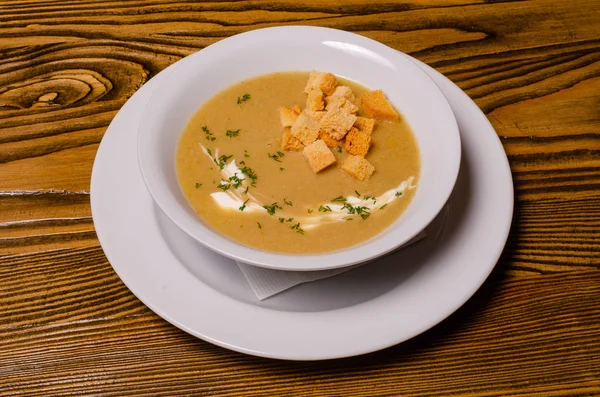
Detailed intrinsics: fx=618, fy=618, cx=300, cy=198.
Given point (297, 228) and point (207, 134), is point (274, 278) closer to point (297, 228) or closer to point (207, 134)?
point (297, 228)

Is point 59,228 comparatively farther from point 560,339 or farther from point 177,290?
point 560,339

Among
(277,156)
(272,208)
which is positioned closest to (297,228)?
(272,208)

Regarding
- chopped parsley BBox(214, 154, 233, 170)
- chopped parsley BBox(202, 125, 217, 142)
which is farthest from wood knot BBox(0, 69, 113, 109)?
chopped parsley BBox(214, 154, 233, 170)

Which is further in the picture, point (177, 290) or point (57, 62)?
point (57, 62)

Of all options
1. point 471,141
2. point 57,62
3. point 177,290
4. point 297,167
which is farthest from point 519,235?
point 57,62

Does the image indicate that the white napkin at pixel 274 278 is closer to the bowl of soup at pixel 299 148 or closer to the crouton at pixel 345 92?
the bowl of soup at pixel 299 148

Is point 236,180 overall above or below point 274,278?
above

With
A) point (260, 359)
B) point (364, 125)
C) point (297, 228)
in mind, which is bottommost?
point (260, 359)
